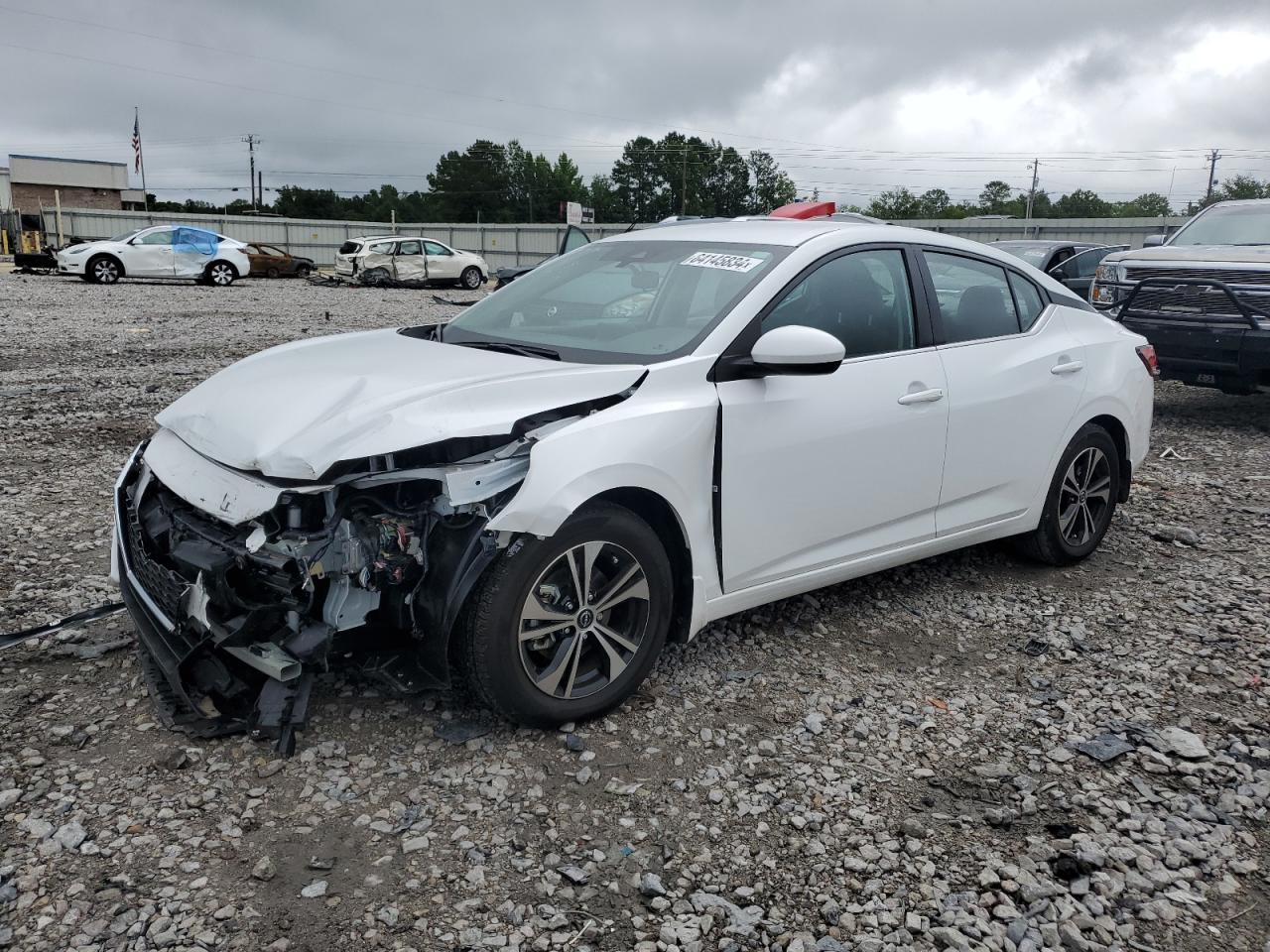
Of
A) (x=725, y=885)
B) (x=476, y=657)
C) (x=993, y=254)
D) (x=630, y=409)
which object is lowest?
(x=725, y=885)

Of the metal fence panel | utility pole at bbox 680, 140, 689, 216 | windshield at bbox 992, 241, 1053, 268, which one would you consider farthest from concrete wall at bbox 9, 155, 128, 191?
windshield at bbox 992, 241, 1053, 268

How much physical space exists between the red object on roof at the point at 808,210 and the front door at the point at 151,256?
23.4m

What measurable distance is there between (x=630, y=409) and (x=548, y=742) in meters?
1.14

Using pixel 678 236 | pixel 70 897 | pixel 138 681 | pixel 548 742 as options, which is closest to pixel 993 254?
pixel 678 236

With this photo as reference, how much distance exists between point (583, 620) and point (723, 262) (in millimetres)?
1608

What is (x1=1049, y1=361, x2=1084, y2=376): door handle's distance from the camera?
15.7 feet

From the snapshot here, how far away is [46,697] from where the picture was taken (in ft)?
11.6

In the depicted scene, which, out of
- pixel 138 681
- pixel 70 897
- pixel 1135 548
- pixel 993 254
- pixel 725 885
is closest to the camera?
pixel 70 897

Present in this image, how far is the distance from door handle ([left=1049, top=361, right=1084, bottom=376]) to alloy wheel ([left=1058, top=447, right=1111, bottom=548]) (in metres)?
0.43

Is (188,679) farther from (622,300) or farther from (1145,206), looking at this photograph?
(1145,206)

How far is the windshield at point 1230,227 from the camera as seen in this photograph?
980 cm

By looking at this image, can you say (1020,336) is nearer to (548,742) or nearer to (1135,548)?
(1135,548)

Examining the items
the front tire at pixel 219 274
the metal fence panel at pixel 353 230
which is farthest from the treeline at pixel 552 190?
the front tire at pixel 219 274

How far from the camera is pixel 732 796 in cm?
311
